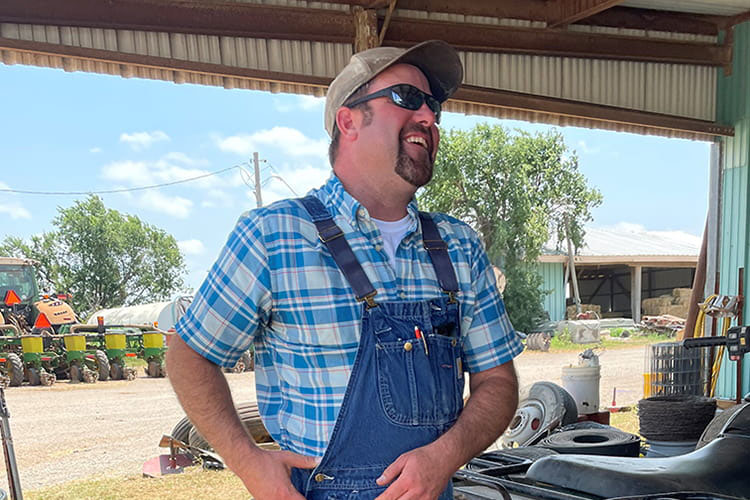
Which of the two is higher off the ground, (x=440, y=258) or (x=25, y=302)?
(x=440, y=258)

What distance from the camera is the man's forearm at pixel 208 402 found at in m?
1.36

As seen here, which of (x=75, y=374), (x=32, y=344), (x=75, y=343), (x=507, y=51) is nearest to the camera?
(x=507, y=51)

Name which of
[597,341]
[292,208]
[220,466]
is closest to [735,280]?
[220,466]

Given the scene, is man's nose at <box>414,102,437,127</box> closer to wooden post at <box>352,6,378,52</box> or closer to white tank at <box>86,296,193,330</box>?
wooden post at <box>352,6,378,52</box>

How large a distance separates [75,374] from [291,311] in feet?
37.3

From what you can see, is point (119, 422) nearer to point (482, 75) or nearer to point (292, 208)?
point (482, 75)

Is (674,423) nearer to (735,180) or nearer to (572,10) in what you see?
(572,10)

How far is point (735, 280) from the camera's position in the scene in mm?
6680

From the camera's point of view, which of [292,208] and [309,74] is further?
[309,74]

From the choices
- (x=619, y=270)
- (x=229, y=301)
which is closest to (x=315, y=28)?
(x=229, y=301)

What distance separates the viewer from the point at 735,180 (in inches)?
266

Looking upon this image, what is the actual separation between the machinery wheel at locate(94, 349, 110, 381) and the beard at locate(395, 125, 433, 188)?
11346 millimetres

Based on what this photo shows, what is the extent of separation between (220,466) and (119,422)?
12.4 ft

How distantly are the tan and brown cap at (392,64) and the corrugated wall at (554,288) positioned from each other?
787 inches
